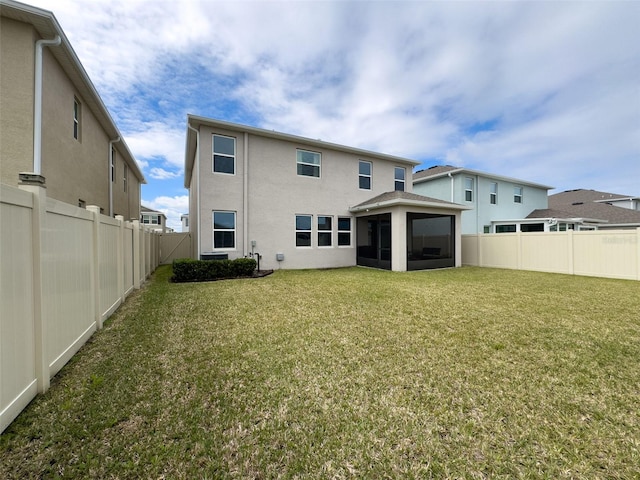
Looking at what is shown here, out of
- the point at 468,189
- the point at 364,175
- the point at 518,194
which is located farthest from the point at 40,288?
the point at 518,194

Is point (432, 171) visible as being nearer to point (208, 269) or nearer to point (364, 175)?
point (364, 175)

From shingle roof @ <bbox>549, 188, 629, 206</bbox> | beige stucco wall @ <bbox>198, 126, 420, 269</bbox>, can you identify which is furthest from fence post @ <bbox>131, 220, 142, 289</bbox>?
shingle roof @ <bbox>549, 188, 629, 206</bbox>

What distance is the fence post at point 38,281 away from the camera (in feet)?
8.39

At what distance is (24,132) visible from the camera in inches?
257

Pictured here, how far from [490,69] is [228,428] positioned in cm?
1497

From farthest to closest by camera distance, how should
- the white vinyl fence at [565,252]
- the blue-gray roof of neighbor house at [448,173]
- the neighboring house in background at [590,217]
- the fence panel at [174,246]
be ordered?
the neighboring house in background at [590,217] < the blue-gray roof of neighbor house at [448,173] < the fence panel at [174,246] < the white vinyl fence at [565,252]

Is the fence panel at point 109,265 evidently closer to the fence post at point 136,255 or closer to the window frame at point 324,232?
the fence post at point 136,255

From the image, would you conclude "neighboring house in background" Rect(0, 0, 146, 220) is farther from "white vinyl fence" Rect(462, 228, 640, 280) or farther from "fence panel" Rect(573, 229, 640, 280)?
"fence panel" Rect(573, 229, 640, 280)

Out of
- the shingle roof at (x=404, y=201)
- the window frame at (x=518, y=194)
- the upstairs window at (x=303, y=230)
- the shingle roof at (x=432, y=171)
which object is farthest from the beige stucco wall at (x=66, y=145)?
the window frame at (x=518, y=194)

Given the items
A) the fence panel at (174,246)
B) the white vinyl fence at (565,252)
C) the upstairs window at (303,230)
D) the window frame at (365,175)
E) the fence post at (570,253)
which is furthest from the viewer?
the fence panel at (174,246)

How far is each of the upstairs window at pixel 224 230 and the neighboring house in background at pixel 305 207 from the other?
1.6 inches

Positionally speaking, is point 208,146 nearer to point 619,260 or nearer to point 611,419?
point 611,419

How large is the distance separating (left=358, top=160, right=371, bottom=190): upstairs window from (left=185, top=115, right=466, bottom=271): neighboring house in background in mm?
55

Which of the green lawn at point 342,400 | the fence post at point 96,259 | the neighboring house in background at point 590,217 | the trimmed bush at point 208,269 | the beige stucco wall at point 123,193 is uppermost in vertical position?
the beige stucco wall at point 123,193
